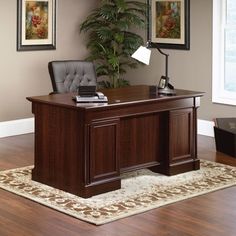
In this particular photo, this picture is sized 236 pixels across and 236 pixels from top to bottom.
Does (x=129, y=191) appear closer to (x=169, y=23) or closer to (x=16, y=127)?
(x=16, y=127)

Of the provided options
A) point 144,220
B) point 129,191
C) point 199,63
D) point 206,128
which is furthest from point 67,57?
point 144,220

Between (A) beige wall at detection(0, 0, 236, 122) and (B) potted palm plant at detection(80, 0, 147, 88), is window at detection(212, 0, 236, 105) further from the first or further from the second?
(B) potted palm plant at detection(80, 0, 147, 88)

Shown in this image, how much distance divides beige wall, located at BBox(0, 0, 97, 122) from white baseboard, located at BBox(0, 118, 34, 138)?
0.06 metres

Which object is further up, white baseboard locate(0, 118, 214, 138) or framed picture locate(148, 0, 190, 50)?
framed picture locate(148, 0, 190, 50)

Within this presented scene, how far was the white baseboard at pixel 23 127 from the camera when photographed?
7.35 m

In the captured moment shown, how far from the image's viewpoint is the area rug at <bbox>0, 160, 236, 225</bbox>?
4438 millimetres

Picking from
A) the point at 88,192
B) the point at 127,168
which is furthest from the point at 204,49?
the point at 88,192

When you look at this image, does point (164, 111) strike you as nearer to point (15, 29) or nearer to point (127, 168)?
point (127, 168)

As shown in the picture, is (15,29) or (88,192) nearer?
(88,192)

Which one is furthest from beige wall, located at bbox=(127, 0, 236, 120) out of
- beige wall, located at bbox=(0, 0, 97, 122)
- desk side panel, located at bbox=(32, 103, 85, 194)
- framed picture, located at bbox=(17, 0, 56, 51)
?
desk side panel, located at bbox=(32, 103, 85, 194)

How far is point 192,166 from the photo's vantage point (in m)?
5.64

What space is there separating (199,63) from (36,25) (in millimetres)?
2120

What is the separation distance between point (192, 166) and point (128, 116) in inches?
38.4

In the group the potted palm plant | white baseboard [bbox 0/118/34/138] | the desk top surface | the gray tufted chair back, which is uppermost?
the potted palm plant
